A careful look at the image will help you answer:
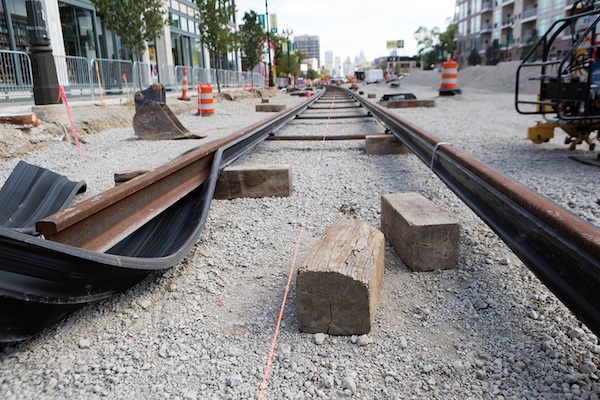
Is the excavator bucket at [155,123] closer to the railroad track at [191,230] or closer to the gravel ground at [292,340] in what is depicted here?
the railroad track at [191,230]

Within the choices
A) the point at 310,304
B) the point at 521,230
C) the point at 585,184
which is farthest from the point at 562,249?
the point at 585,184

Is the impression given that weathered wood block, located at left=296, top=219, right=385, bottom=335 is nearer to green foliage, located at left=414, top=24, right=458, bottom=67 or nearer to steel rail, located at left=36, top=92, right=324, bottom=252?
steel rail, located at left=36, top=92, right=324, bottom=252

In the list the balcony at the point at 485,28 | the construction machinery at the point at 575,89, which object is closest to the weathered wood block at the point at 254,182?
the construction machinery at the point at 575,89

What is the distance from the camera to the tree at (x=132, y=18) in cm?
1684

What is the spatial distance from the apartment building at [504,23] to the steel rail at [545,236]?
194 feet

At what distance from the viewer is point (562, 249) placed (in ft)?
6.08

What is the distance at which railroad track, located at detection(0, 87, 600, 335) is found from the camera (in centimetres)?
176

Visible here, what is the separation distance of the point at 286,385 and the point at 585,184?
4.30 meters

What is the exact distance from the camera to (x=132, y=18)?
1712 centimetres

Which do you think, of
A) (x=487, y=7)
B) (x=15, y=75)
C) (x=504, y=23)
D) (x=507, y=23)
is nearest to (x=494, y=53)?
(x=507, y=23)

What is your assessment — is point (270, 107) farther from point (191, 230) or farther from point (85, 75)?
point (191, 230)

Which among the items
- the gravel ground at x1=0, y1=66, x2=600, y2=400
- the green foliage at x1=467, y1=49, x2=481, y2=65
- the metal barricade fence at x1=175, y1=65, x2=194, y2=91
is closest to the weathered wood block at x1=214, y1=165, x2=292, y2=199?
the gravel ground at x1=0, y1=66, x2=600, y2=400

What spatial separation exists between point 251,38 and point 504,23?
52.3m

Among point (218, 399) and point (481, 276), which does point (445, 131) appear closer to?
point (481, 276)
